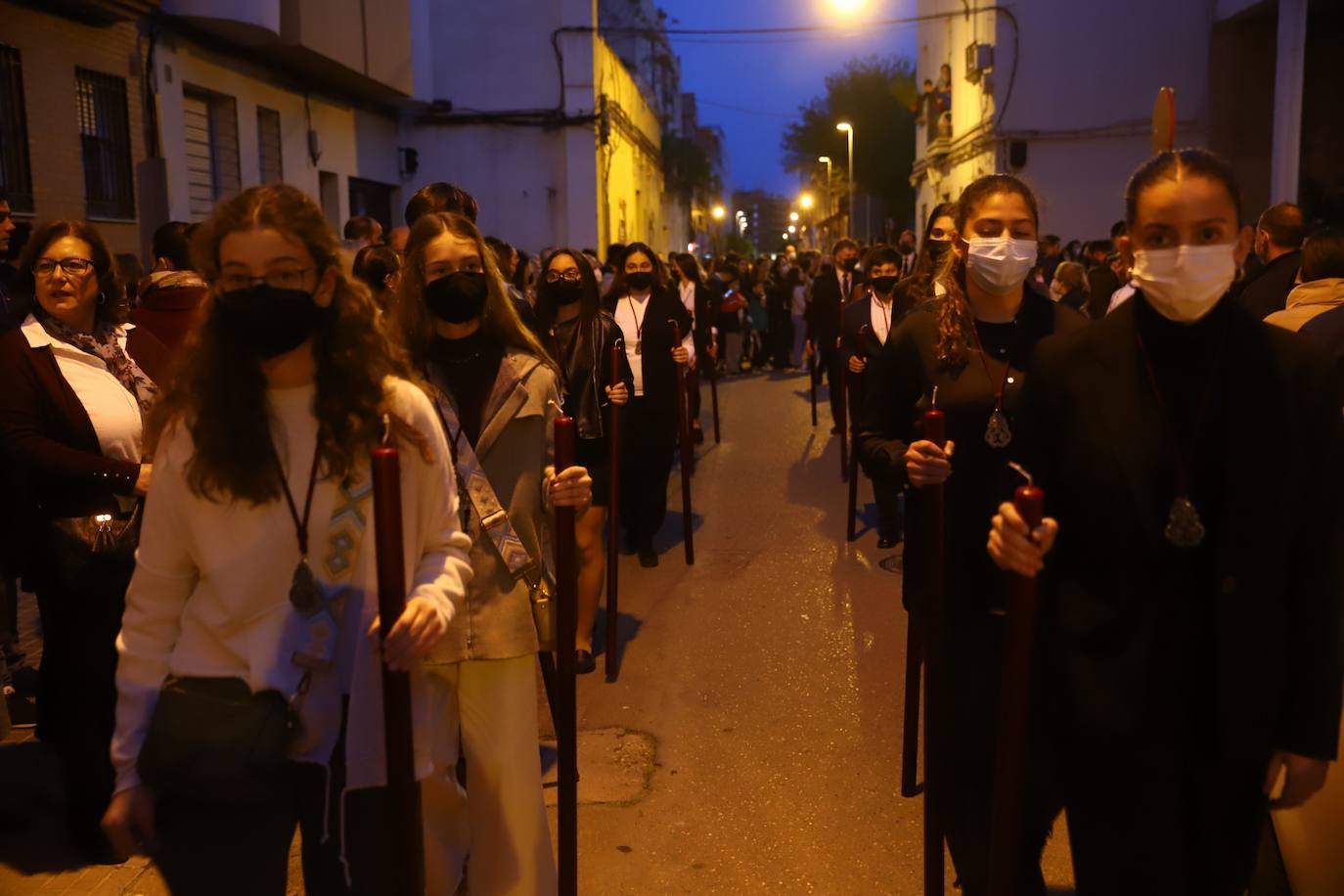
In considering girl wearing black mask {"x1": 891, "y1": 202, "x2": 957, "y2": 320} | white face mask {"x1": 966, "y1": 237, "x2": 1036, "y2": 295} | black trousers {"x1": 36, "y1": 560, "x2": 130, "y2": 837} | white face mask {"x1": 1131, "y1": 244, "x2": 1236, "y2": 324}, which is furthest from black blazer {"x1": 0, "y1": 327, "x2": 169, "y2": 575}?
girl wearing black mask {"x1": 891, "y1": 202, "x2": 957, "y2": 320}

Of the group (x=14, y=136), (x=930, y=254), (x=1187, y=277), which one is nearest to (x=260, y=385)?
(x=1187, y=277)

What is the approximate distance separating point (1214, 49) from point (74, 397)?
24036mm

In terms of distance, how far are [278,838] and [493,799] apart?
958 mm

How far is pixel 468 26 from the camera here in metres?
27.8

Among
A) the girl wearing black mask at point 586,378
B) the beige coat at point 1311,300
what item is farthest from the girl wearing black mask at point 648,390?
the beige coat at point 1311,300

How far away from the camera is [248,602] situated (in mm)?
2699

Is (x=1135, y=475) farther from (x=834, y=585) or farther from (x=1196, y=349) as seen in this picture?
(x=834, y=585)

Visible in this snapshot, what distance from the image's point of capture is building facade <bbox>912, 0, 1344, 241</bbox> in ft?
79.6

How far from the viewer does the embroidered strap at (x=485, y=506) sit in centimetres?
364

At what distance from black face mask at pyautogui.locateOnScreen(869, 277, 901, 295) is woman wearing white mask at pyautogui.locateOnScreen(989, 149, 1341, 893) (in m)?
6.72

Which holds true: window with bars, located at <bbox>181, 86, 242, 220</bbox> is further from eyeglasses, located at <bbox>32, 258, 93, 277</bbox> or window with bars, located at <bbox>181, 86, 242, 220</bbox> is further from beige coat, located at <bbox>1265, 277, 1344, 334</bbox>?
beige coat, located at <bbox>1265, 277, 1344, 334</bbox>

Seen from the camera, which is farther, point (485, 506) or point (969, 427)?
point (969, 427)

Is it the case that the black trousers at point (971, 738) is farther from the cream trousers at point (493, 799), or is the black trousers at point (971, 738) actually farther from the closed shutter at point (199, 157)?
the closed shutter at point (199, 157)

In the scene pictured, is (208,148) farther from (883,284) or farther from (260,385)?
(260,385)
